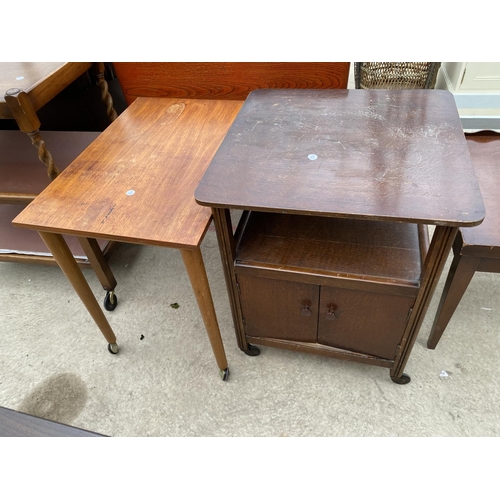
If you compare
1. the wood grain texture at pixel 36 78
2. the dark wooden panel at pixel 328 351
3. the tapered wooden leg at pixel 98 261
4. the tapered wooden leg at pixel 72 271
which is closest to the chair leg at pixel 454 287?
the dark wooden panel at pixel 328 351

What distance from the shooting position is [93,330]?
53.6 inches

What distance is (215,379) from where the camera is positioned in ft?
3.92

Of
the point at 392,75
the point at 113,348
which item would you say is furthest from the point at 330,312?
the point at 392,75

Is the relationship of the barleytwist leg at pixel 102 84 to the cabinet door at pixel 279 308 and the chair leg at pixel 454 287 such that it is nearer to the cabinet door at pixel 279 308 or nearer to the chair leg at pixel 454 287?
the cabinet door at pixel 279 308

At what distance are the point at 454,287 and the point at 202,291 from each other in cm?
67

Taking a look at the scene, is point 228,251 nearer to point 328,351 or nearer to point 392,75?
point 328,351

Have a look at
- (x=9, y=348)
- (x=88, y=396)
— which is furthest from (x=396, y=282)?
(x=9, y=348)

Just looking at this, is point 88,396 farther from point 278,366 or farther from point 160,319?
point 278,366

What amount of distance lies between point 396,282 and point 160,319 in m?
0.88

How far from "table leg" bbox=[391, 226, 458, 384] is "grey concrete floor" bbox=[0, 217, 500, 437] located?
0.17 m

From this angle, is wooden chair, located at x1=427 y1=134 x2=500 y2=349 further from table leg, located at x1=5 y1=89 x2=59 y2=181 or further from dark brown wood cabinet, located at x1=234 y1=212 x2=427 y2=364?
table leg, located at x1=5 y1=89 x2=59 y2=181

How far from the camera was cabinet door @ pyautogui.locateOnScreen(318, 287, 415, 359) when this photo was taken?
0.88 meters

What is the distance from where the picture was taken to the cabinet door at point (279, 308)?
934 millimetres

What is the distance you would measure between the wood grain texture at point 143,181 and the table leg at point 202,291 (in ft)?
0.17
